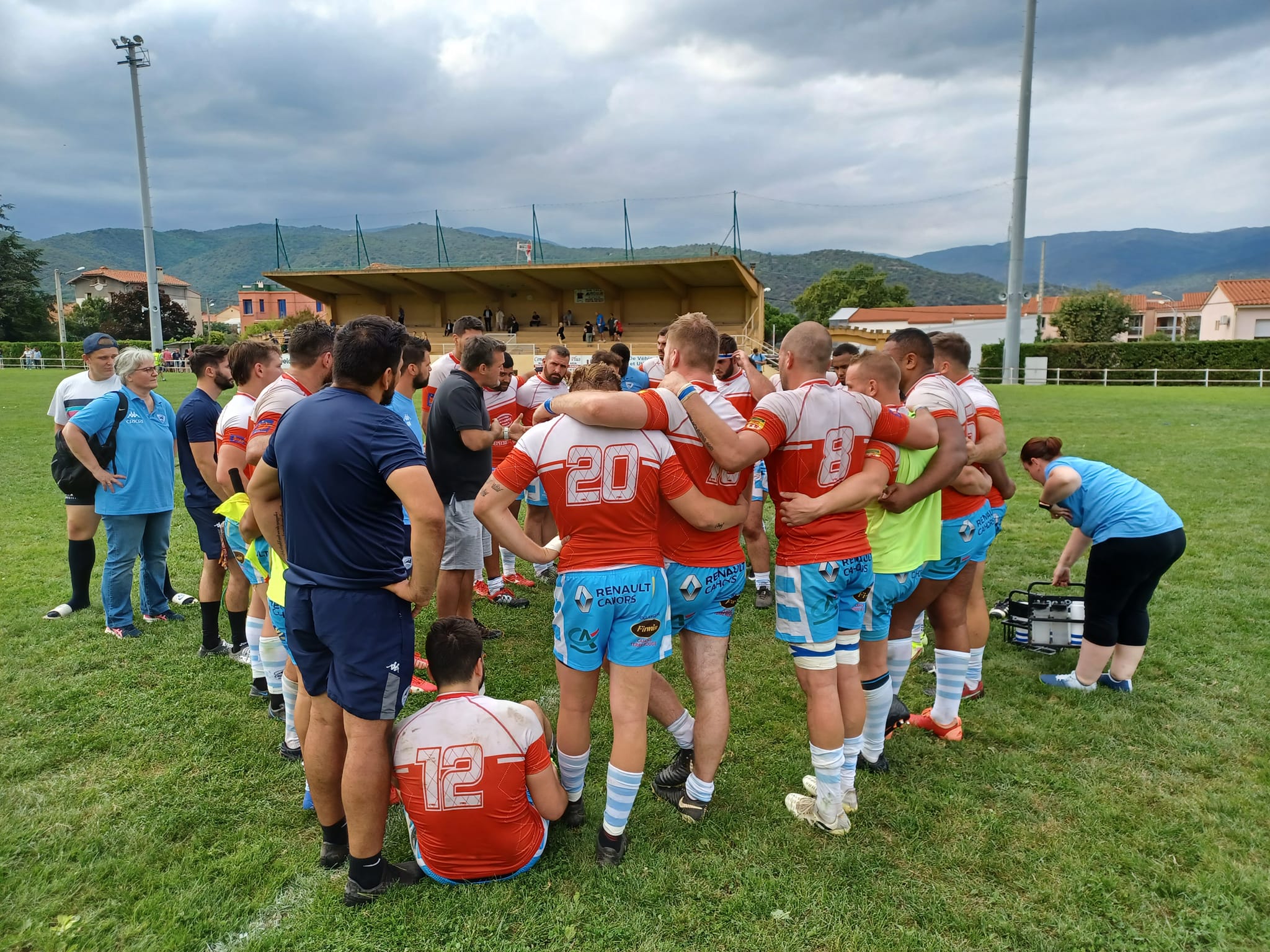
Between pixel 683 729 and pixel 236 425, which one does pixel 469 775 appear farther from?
pixel 236 425

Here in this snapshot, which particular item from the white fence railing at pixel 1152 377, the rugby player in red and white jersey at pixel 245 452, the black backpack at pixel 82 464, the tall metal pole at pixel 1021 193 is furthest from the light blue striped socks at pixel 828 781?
the white fence railing at pixel 1152 377

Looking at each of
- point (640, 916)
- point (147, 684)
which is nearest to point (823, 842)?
point (640, 916)

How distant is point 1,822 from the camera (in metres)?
3.15

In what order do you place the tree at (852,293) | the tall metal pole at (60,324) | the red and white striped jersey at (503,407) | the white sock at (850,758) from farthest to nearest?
the tree at (852,293)
the tall metal pole at (60,324)
the red and white striped jersey at (503,407)
the white sock at (850,758)

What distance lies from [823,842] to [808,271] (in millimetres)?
206277

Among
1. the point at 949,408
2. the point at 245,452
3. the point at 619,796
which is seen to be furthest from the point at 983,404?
the point at 245,452

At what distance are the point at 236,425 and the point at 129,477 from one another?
2.22 meters

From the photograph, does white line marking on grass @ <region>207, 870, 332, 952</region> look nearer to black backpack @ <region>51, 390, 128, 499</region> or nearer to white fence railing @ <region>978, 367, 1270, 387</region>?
black backpack @ <region>51, 390, 128, 499</region>

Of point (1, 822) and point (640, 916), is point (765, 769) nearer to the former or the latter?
point (640, 916)

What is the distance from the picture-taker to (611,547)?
2.79m

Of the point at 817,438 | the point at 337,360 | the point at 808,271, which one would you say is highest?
the point at 808,271

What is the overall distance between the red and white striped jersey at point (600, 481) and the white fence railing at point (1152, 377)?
121ft

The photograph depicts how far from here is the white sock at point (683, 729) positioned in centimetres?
345

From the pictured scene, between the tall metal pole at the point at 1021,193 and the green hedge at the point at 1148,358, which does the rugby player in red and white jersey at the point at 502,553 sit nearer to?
the tall metal pole at the point at 1021,193
